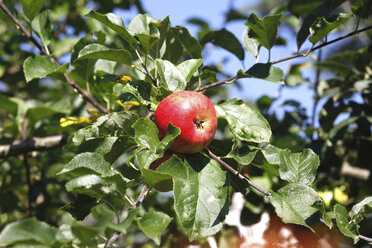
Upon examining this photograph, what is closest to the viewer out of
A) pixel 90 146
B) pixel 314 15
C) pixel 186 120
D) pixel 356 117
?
pixel 186 120

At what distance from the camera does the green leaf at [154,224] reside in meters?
0.73

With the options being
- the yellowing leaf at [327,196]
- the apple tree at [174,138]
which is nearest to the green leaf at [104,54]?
the apple tree at [174,138]

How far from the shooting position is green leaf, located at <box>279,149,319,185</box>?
0.96 metres

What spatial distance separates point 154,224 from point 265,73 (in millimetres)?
621

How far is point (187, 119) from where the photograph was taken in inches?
37.5

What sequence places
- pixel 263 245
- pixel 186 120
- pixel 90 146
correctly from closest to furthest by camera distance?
pixel 186 120 < pixel 90 146 < pixel 263 245

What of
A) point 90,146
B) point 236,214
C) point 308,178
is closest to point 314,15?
point 308,178

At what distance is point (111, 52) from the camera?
1000 mm

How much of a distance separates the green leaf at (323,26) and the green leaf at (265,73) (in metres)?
0.14

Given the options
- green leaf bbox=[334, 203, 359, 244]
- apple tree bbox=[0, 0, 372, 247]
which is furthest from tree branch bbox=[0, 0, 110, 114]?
green leaf bbox=[334, 203, 359, 244]

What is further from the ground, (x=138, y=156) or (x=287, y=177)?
(x=138, y=156)

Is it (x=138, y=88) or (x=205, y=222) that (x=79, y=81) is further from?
(x=205, y=222)

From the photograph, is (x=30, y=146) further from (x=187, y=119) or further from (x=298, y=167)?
(x=298, y=167)

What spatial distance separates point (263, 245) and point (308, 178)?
0.55 meters
